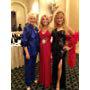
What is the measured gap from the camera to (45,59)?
3.97 m

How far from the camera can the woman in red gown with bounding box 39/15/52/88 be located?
3820 millimetres

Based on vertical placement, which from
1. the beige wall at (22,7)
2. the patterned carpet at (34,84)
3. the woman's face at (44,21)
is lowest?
the patterned carpet at (34,84)

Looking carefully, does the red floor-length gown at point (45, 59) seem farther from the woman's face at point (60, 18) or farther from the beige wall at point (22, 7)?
the beige wall at point (22, 7)

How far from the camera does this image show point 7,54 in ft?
6.65

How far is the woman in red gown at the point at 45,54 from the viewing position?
12.5ft

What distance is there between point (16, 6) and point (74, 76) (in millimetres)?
5364

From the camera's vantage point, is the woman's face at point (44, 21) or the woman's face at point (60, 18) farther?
the woman's face at point (44, 21)

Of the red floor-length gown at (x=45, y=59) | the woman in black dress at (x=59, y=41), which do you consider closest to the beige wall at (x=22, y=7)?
the red floor-length gown at (x=45, y=59)

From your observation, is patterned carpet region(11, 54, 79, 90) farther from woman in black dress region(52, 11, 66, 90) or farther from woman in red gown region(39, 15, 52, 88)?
woman in black dress region(52, 11, 66, 90)

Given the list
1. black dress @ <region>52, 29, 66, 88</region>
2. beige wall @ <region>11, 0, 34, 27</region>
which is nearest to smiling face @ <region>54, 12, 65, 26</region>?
black dress @ <region>52, 29, 66, 88</region>

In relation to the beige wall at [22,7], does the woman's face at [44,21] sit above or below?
below

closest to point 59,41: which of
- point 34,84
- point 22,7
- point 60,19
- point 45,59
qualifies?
point 60,19
